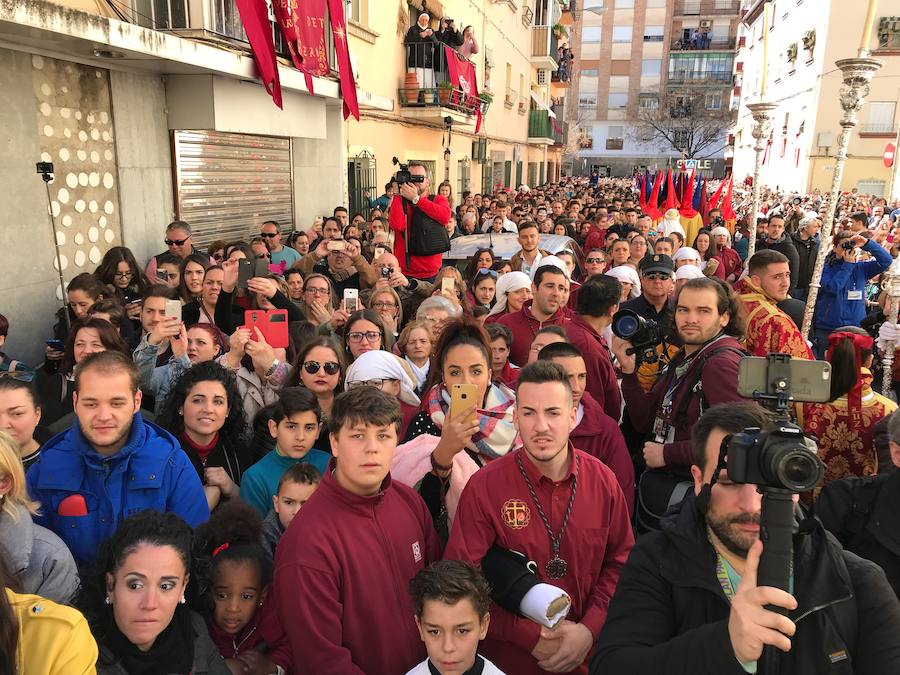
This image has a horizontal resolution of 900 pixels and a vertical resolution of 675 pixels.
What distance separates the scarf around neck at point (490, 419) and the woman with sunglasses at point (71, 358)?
6.43 feet

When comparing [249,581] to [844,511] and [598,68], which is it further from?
[598,68]

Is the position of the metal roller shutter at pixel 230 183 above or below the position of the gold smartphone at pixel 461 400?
above

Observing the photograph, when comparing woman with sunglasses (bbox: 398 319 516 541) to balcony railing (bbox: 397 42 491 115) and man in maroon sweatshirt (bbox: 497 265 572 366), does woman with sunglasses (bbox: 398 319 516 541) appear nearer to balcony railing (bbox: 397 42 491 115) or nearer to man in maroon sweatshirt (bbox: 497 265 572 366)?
man in maroon sweatshirt (bbox: 497 265 572 366)

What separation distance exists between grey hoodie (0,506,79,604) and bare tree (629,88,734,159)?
200 feet

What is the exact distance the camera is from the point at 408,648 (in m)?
2.59

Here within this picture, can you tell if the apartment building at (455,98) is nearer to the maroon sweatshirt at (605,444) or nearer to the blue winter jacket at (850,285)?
the blue winter jacket at (850,285)

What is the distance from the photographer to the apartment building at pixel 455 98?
14655mm

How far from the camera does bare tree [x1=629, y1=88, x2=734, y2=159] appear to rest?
60.6 meters

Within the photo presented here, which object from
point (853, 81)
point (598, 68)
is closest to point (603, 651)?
point (853, 81)

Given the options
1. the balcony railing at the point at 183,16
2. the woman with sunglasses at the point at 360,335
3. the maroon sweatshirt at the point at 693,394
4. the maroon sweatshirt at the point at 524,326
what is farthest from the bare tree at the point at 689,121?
the maroon sweatshirt at the point at 693,394

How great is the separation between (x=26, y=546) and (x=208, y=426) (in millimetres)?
1317

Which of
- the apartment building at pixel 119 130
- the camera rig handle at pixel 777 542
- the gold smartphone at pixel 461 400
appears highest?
the apartment building at pixel 119 130

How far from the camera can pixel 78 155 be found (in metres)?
7.16

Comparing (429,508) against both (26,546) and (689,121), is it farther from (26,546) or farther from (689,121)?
(689,121)
